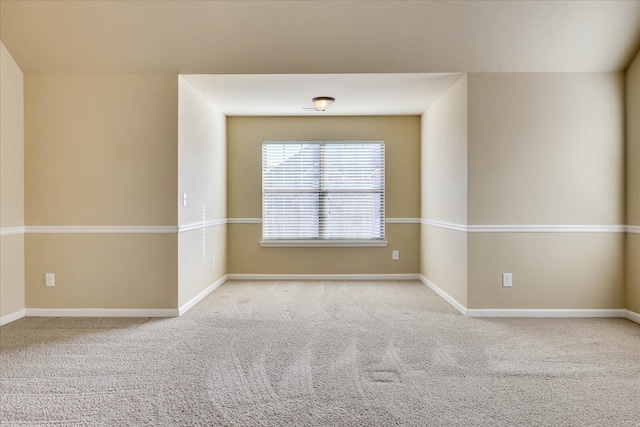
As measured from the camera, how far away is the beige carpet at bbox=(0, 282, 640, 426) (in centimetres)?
208

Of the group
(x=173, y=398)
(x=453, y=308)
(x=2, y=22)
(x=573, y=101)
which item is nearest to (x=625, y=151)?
(x=573, y=101)

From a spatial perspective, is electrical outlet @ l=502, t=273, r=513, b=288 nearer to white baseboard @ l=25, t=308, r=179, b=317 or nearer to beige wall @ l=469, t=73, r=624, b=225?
beige wall @ l=469, t=73, r=624, b=225

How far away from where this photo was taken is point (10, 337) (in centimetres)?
330

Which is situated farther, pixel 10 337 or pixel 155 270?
pixel 155 270

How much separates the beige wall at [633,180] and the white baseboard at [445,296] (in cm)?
156

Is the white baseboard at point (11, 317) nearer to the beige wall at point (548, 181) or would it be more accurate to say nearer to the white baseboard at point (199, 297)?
the white baseboard at point (199, 297)

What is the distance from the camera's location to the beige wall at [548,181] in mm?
3893

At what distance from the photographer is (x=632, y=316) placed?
3.80 meters

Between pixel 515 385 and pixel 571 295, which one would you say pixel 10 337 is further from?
pixel 571 295

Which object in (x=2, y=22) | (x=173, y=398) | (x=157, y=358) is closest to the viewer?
(x=173, y=398)

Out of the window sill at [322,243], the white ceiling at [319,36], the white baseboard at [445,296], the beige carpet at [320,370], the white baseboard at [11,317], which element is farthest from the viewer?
the window sill at [322,243]

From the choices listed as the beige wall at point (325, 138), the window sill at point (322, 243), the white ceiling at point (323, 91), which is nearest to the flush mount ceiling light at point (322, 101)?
the white ceiling at point (323, 91)

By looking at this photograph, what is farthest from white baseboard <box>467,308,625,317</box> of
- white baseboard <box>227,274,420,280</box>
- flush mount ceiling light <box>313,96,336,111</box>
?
flush mount ceiling light <box>313,96,336,111</box>

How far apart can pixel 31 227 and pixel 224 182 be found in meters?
2.42
